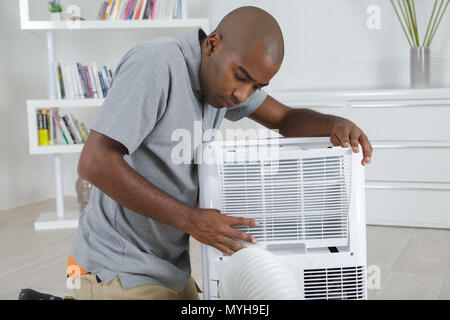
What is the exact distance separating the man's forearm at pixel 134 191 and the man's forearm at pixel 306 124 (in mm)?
443

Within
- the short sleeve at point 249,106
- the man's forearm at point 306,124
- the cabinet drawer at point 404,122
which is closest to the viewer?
the man's forearm at point 306,124

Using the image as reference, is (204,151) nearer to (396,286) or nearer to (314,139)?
(314,139)

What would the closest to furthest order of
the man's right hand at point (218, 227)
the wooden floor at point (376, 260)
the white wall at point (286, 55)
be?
the man's right hand at point (218, 227), the wooden floor at point (376, 260), the white wall at point (286, 55)

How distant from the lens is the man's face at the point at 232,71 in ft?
3.27

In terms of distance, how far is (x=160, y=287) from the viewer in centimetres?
112

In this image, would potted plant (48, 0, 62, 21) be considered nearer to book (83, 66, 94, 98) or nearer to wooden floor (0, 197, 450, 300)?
book (83, 66, 94, 98)

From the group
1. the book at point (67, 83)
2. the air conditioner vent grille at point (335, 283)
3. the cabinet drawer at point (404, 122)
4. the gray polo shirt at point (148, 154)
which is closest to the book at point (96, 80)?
the book at point (67, 83)

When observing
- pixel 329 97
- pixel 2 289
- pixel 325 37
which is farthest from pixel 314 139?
pixel 325 37

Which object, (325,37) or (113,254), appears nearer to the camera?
(113,254)

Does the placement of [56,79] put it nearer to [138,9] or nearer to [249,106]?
[138,9]

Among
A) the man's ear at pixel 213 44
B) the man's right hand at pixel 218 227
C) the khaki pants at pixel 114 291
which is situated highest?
the man's ear at pixel 213 44

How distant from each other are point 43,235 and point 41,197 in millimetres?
1121

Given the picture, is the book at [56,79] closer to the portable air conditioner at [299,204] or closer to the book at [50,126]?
the book at [50,126]

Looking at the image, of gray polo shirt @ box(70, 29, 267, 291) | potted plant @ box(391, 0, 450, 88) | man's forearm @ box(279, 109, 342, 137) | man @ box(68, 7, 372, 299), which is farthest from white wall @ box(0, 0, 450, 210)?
gray polo shirt @ box(70, 29, 267, 291)
